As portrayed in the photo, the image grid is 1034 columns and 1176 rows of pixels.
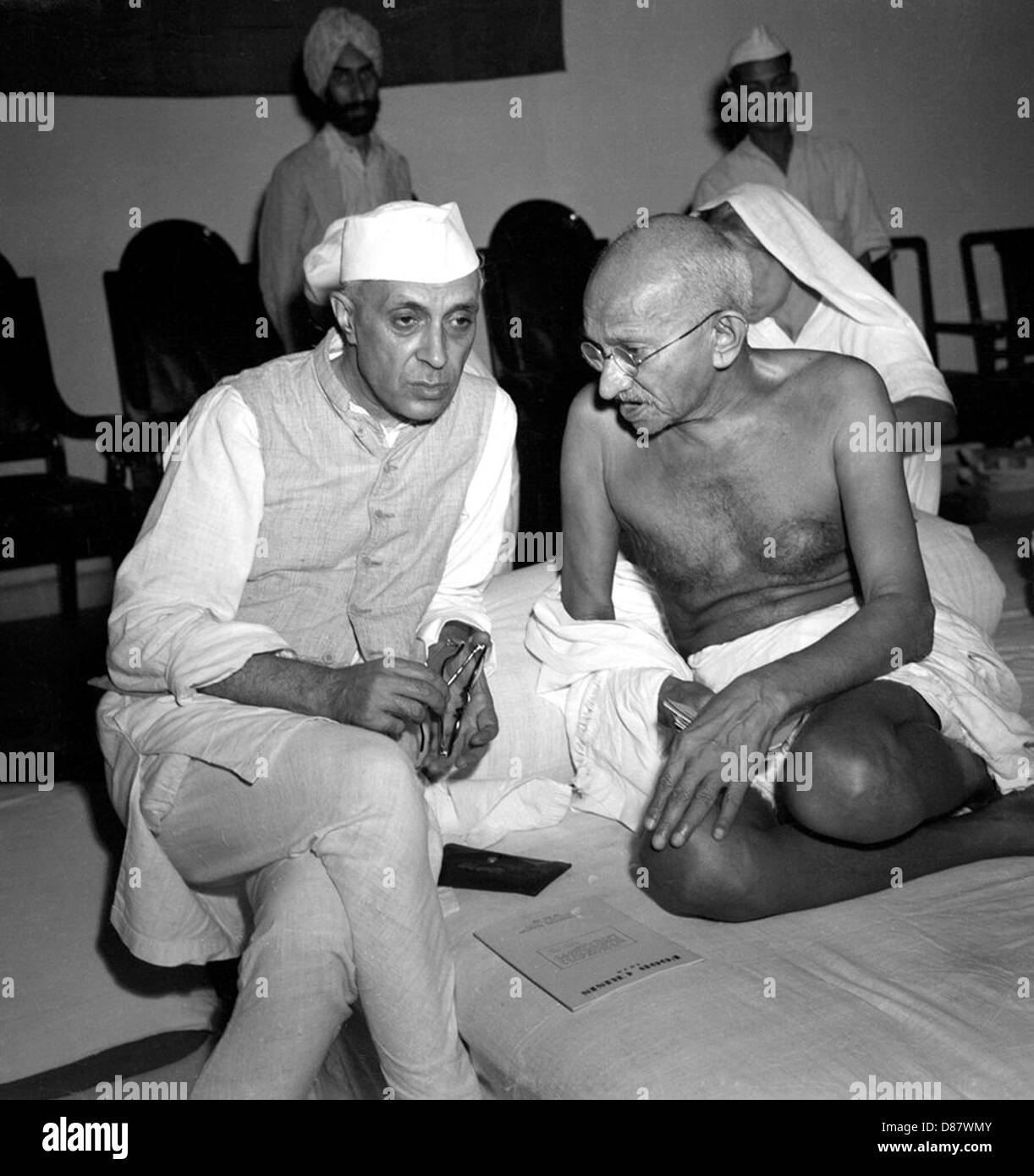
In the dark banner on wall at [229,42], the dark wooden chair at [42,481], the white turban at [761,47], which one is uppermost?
the dark banner on wall at [229,42]

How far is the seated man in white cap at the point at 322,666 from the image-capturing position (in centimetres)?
179

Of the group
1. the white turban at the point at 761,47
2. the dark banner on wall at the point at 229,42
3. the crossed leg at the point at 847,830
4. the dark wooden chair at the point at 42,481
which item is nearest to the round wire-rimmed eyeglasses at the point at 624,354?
the crossed leg at the point at 847,830

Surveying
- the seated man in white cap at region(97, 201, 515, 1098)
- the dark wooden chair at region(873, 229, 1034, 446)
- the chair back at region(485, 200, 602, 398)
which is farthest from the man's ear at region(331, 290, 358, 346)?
the dark wooden chair at region(873, 229, 1034, 446)

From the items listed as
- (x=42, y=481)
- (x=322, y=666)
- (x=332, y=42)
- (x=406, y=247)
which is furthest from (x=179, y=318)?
(x=322, y=666)

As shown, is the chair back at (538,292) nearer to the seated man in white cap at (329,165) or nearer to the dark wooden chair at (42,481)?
the seated man in white cap at (329,165)

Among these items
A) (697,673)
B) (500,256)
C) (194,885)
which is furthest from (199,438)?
(500,256)

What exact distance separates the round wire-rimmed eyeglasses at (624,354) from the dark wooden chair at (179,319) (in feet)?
8.49

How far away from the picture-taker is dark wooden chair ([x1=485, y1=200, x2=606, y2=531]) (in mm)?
4879

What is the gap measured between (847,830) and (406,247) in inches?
43.3

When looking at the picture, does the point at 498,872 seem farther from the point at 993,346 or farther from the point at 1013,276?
the point at 1013,276

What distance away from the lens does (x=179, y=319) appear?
4703 millimetres

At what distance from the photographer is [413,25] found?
579 cm

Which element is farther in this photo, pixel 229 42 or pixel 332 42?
pixel 229 42
